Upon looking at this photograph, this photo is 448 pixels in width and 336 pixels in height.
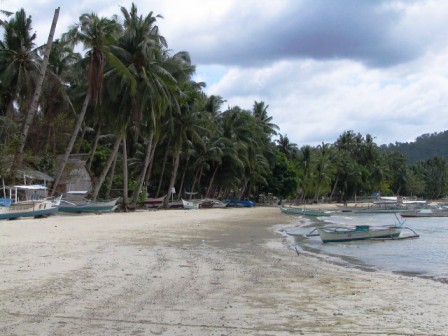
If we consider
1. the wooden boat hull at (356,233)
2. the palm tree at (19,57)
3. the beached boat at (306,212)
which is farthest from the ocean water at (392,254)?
the beached boat at (306,212)

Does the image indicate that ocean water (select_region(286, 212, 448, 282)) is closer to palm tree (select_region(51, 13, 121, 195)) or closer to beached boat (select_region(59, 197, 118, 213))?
beached boat (select_region(59, 197, 118, 213))

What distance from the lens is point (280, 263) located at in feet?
47.2

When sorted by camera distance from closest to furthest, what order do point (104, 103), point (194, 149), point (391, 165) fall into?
point (104, 103) → point (194, 149) → point (391, 165)

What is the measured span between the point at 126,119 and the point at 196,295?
30.1m

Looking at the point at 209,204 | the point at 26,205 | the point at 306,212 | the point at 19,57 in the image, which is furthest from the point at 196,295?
the point at 209,204

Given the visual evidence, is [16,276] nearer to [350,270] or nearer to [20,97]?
[350,270]

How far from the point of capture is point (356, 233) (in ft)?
78.6

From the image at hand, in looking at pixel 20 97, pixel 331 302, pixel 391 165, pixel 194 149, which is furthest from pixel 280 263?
pixel 391 165

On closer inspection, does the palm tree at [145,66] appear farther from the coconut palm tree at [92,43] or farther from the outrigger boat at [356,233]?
the outrigger boat at [356,233]

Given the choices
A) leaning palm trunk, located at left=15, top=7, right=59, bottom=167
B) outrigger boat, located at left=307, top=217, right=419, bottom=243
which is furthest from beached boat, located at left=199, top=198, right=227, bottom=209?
outrigger boat, located at left=307, top=217, right=419, bottom=243

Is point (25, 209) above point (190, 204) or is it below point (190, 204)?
above

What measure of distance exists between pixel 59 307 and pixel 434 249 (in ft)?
62.4

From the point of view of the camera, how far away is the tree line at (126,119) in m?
35.5

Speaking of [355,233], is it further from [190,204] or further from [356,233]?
[190,204]
